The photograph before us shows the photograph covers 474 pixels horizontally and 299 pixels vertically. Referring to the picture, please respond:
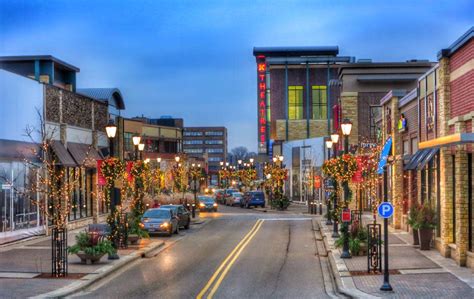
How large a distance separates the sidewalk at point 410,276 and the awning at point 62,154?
57.0 feet

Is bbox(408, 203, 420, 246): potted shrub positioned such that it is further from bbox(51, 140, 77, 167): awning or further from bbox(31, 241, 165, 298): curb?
bbox(51, 140, 77, 167): awning

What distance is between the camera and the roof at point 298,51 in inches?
5369

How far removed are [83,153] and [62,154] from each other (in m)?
4.50

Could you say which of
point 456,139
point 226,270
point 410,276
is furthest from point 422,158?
point 456,139

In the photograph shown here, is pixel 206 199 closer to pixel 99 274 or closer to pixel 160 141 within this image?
pixel 99 274

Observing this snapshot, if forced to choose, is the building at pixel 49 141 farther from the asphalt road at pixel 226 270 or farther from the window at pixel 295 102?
the window at pixel 295 102

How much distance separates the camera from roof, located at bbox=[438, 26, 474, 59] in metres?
21.0

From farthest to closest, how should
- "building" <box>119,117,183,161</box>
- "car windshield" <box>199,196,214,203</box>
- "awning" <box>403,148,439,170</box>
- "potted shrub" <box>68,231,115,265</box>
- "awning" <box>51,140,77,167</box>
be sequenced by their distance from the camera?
"building" <box>119,117,183,161</box> < "car windshield" <box>199,196,214,203</box> < "awning" <box>51,140,77,167</box> < "awning" <box>403,148,439,170</box> < "potted shrub" <box>68,231,115,265</box>

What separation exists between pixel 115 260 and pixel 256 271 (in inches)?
216

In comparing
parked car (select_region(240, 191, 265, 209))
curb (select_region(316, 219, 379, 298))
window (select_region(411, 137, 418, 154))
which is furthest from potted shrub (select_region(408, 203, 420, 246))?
parked car (select_region(240, 191, 265, 209))

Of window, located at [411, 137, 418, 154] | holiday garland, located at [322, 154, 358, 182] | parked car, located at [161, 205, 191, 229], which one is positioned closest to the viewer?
holiday garland, located at [322, 154, 358, 182]

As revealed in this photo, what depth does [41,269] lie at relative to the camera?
76.0 ft

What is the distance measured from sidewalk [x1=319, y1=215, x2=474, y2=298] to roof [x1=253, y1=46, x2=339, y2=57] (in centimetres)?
11068

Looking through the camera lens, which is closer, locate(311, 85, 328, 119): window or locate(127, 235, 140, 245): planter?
locate(127, 235, 140, 245): planter
